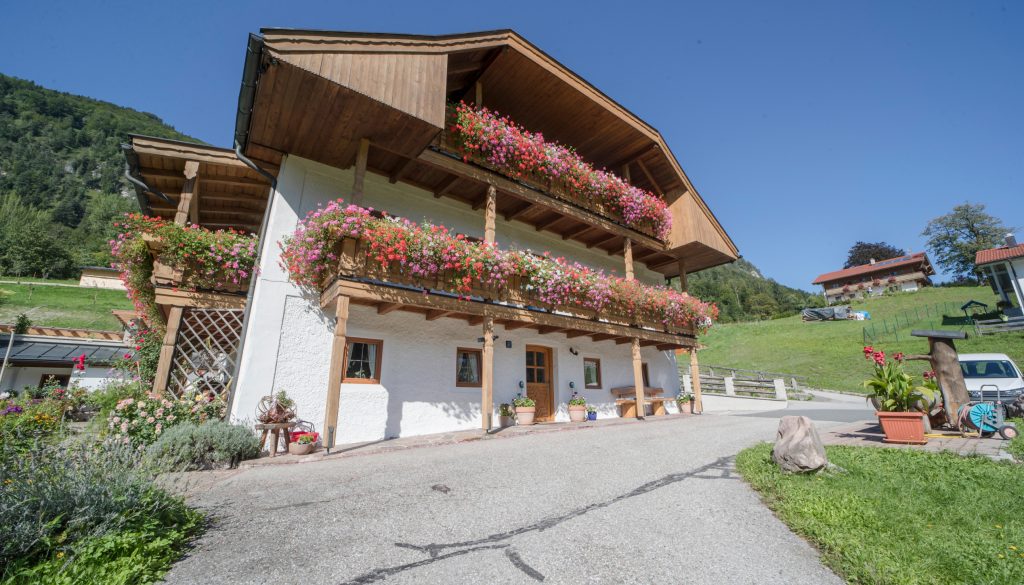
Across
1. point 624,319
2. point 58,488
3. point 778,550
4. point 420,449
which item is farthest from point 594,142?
point 58,488

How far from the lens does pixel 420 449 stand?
758cm

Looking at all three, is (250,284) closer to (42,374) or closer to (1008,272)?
(42,374)

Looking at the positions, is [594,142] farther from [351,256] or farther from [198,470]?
[198,470]

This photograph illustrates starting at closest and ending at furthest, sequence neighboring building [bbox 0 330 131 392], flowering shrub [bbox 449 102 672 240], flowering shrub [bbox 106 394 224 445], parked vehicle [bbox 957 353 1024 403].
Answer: flowering shrub [bbox 106 394 224 445] < flowering shrub [bbox 449 102 672 240] < parked vehicle [bbox 957 353 1024 403] < neighboring building [bbox 0 330 131 392]

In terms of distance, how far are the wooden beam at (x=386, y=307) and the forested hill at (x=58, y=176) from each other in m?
69.7

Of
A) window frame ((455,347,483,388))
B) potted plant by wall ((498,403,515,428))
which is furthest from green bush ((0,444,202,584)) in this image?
potted plant by wall ((498,403,515,428))

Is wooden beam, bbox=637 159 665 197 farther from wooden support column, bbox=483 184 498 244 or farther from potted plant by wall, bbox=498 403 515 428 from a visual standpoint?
potted plant by wall, bbox=498 403 515 428

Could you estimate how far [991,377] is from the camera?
1212 cm

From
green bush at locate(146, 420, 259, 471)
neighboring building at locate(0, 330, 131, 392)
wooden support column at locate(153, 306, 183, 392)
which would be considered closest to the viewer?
green bush at locate(146, 420, 259, 471)

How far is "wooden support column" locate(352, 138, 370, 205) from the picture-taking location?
8.30 metres

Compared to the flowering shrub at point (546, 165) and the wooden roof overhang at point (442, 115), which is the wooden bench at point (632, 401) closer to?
the wooden roof overhang at point (442, 115)

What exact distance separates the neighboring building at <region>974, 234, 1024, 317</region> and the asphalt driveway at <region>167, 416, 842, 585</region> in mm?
35667

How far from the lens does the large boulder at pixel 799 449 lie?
5.29 m

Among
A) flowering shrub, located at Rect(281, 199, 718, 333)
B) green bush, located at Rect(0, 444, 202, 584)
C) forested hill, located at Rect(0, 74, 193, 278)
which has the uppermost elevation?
forested hill, located at Rect(0, 74, 193, 278)
